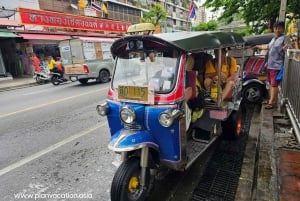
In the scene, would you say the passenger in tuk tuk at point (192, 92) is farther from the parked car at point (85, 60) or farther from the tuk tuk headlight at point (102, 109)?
the parked car at point (85, 60)

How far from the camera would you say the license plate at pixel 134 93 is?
9.36 feet

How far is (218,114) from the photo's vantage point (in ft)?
12.5

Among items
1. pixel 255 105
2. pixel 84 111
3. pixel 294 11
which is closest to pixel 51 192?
pixel 84 111

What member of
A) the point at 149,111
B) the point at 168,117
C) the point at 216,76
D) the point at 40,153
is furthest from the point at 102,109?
the point at 40,153

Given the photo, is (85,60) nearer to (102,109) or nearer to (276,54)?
(276,54)

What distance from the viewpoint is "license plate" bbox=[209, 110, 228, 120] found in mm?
3779

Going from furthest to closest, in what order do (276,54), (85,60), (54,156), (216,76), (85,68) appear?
(85,60), (85,68), (276,54), (54,156), (216,76)

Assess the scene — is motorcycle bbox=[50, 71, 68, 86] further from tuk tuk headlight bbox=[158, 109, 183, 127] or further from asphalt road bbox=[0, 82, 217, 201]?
tuk tuk headlight bbox=[158, 109, 183, 127]

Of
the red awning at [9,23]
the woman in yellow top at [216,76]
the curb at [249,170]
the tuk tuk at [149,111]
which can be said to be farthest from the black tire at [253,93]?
the red awning at [9,23]

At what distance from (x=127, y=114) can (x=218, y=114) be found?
1.67 metres

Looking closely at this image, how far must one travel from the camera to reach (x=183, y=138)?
294cm

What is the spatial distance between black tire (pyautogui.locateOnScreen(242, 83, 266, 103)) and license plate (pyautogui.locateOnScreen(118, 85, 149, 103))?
4.85m

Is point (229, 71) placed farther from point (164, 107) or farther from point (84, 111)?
point (84, 111)

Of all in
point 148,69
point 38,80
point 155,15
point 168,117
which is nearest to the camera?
point 168,117
